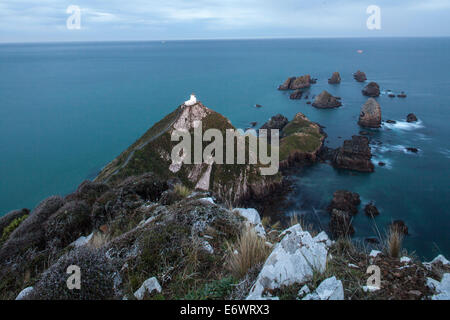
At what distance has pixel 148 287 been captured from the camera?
500 centimetres

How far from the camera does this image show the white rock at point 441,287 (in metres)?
4.02

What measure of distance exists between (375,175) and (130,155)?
40.9 m

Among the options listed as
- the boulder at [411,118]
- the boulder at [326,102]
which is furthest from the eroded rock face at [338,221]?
the boulder at [326,102]

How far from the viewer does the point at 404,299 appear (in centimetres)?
398

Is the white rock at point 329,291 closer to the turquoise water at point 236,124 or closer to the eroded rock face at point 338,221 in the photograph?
the eroded rock face at point 338,221

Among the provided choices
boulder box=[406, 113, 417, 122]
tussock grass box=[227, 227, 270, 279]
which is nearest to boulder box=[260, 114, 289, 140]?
boulder box=[406, 113, 417, 122]

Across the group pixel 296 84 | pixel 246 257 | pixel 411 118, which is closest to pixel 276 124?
pixel 411 118

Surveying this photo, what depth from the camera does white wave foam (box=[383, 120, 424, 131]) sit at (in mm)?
69156

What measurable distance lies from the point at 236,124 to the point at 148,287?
7318cm

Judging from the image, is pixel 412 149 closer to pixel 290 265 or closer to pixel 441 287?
pixel 441 287

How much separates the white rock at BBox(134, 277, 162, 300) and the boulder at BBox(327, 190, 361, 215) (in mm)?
Result: 35788

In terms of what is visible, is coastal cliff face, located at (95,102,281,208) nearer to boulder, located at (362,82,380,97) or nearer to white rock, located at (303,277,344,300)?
white rock, located at (303,277,344,300)

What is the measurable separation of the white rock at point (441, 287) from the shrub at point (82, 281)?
16.5 ft

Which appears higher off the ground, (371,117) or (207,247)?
(371,117)
